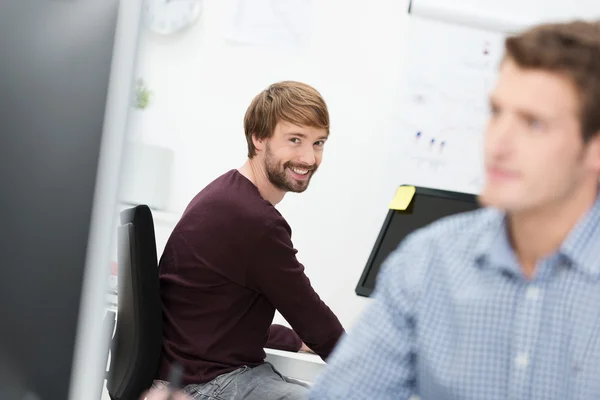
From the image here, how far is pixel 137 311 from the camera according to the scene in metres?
1.65

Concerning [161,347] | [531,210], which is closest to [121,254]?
[161,347]

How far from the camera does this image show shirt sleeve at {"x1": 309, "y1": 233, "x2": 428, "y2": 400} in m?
1.01

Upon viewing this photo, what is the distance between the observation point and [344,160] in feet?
9.89

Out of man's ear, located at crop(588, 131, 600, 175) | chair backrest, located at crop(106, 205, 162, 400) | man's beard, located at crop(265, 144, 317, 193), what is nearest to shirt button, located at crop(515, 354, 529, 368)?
man's ear, located at crop(588, 131, 600, 175)

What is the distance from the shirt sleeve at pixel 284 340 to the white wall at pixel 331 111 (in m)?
0.99

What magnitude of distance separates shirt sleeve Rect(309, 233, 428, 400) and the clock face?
2234 mm

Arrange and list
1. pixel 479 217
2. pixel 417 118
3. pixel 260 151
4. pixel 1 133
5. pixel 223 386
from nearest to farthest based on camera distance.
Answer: pixel 1 133 → pixel 479 217 → pixel 223 386 → pixel 260 151 → pixel 417 118

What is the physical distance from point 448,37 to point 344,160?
63 centimetres

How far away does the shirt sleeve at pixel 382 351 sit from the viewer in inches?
39.7

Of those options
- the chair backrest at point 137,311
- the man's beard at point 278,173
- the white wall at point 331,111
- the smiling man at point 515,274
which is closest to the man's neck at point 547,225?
the smiling man at point 515,274

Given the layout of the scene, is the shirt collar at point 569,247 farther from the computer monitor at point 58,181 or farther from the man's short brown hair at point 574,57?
the computer monitor at point 58,181

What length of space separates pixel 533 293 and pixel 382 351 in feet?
0.69

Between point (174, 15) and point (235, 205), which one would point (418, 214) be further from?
point (174, 15)

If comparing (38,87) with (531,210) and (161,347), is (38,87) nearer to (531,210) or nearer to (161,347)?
(531,210)
